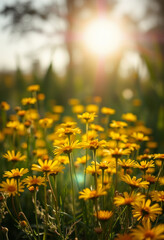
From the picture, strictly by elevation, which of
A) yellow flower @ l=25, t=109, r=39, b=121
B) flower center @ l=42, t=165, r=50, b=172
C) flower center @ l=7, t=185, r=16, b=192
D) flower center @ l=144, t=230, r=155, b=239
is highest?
yellow flower @ l=25, t=109, r=39, b=121

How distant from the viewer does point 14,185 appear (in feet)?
3.23

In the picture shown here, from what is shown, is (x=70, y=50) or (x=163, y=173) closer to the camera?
(x=163, y=173)

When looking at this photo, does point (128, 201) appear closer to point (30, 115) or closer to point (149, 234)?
point (149, 234)

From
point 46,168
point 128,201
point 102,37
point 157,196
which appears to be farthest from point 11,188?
point 102,37

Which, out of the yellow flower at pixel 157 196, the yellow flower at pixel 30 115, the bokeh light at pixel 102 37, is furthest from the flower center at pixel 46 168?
the bokeh light at pixel 102 37

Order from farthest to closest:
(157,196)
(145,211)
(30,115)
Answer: (30,115) → (157,196) → (145,211)

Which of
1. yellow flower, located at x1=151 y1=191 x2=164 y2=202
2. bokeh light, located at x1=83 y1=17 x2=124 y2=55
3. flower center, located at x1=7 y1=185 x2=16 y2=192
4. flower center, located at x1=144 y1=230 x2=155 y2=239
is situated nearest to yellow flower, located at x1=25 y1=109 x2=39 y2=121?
flower center, located at x1=7 y1=185 x2=16 y2=192

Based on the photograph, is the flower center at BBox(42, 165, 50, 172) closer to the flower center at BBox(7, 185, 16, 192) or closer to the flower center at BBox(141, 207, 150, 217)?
the flower center at BBox(7, 185, 16, 192)

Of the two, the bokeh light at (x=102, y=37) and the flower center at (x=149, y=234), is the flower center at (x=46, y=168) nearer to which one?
the flower center at (x=149, y=234)

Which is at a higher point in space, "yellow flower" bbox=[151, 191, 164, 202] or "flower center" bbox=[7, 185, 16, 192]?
"flower center" bbox=[7, 185, 16, 192]

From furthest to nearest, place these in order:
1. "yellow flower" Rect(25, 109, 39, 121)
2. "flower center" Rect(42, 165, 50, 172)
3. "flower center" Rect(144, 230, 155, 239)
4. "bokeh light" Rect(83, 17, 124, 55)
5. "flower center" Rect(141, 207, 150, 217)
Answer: "bokeh light" Rect(83, 17, 124, 55), "yellow flower" Rect(25, 109, 39, 121), "flower center" Rect(42, 165, 50, 172), "flower center" Rect(141, 207, 150, 217), "flower center" Rect(144, 230, 155, 239)

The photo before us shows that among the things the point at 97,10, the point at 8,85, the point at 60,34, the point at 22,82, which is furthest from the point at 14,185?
the point at 97,10

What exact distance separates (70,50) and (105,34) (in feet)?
4.95

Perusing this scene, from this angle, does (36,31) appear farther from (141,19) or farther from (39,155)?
(39,155)
